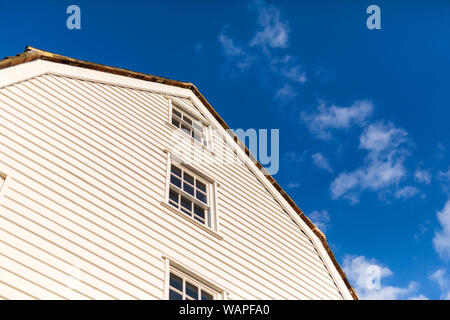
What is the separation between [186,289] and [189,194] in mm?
2910

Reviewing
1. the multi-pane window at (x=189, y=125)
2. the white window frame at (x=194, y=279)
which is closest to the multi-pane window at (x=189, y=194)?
the white window frame at (x=194, y=279)

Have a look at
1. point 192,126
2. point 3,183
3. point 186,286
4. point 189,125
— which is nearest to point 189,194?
point 186,286

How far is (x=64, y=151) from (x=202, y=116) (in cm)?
688

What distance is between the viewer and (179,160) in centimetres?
1114

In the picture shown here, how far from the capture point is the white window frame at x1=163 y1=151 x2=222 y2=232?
9317 mm

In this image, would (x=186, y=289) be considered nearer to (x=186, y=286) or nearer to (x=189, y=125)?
(x=186, y=286)

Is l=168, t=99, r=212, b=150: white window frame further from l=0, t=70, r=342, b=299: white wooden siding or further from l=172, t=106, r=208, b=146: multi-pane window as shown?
l=0, t=70, r=342, b=299: white wooden siding

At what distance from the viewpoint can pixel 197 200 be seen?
10336 mm

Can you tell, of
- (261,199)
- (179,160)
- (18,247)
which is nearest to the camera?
(18,247)

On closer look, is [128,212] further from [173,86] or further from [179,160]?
[173,86]

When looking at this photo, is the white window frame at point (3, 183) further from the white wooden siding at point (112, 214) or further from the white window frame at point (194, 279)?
the white window frame at point (194, 279)

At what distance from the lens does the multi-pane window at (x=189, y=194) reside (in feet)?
32.7
